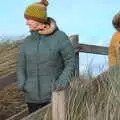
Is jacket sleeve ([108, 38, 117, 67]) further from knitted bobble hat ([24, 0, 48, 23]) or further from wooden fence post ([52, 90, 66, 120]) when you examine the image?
wooden fence post ([52, 90, 66, 120])

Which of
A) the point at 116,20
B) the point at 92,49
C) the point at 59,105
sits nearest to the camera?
the point at 59,105

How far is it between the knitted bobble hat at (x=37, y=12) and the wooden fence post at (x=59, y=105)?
3.98 feet

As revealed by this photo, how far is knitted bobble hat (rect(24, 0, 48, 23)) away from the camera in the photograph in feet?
23.1

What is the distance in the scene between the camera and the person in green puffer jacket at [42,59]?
7.03 metres

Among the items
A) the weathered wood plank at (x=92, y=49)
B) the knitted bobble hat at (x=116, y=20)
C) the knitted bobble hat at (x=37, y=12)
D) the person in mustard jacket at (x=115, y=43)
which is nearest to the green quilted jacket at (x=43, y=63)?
the knitted bobble hat at (x=37, y=12)

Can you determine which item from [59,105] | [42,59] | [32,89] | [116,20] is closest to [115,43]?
[116,20]

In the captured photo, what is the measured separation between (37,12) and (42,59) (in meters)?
0.52

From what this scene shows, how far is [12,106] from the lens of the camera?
394 inches

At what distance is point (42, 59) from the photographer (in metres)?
7.05

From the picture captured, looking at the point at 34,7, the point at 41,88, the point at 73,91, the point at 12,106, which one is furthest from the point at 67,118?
the point at 12,106

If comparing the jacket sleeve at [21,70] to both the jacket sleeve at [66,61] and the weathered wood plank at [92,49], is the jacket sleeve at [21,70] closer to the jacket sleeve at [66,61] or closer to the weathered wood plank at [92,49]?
the jacket sleeve at [66,61]

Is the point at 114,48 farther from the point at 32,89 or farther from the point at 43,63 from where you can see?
the point at 32,89

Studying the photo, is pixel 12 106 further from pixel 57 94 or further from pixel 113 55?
pixel 57 94

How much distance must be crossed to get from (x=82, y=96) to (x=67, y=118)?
0.33m
